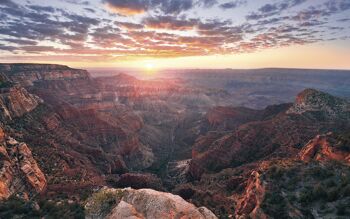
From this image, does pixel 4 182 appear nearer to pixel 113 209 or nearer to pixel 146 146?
pixel 113 209

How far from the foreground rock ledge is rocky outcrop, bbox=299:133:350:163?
2703 cm

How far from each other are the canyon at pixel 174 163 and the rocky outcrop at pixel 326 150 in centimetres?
20

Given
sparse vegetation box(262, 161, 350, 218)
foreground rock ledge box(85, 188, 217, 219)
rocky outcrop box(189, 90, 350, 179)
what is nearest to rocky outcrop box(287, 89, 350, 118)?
rocky outcrop box(189, 90, 350, 179)

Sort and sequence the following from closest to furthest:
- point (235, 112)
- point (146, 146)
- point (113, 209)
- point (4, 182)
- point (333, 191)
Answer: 1. point (113, 209)
2. point (333, 191)
3. point (4, 182)
4. point (146, 146)
5. point (235, 112)

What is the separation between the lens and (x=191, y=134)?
17275 centimetres

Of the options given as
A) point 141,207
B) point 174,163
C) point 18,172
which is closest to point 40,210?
point 141,207

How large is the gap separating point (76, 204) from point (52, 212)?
2.26 meters

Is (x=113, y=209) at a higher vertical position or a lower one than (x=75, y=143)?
higher

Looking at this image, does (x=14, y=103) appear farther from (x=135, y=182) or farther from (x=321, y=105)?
(x=321, y=105)

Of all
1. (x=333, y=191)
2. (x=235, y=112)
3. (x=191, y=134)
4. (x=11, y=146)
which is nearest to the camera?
(x=333, y=191)

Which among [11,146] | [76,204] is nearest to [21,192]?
[11,146]

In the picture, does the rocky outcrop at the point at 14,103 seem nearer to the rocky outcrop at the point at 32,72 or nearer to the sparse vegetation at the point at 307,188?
the rocky outcrop at the point at 32,72

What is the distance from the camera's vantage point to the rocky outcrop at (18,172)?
4828cm

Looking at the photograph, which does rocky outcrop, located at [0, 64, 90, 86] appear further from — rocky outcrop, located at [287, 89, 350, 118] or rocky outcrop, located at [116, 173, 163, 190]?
rocky outcrop, located at [287, 89, 350, 118]
